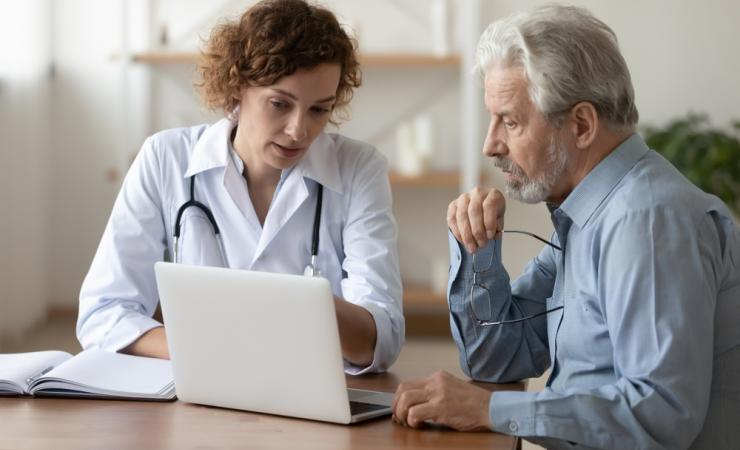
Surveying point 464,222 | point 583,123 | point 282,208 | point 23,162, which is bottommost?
point 23,162

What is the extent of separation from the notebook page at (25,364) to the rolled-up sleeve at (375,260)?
0.52 m

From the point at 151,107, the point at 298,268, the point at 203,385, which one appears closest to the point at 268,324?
the point at 203,385

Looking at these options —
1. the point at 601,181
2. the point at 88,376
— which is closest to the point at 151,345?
the point at 88,376

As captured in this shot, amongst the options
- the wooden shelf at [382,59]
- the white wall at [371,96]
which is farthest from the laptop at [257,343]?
the white wall at [371,96]

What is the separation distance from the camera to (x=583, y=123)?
1.63m

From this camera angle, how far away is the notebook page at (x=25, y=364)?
1676 millimetres

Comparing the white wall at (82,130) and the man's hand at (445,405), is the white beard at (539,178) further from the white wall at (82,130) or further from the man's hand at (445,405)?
the white wall at (82,130)

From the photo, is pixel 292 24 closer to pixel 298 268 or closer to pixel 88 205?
pixel 298 268

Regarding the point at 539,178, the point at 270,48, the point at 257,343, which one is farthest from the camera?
the point at 270,48

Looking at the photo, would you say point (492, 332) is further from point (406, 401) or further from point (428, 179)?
point (428, 179)

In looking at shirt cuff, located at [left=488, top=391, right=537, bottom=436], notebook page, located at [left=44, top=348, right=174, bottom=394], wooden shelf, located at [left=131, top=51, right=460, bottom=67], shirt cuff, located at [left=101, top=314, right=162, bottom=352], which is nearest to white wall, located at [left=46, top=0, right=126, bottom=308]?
wooden shelf, located at [left=131, top=51, right=460, bottom=67]

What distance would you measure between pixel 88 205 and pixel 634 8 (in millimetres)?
2803

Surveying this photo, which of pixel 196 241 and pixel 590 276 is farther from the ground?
pixel 590 276

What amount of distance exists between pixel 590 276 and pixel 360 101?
138 inches
